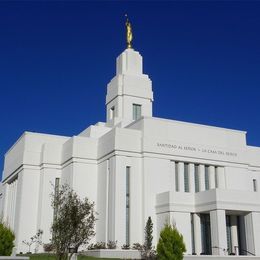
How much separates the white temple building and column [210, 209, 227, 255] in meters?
0.08

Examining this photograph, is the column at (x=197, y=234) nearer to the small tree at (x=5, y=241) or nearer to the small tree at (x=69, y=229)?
the small tree at (x=69, y=229)

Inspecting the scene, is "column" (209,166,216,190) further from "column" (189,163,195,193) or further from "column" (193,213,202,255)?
"column" (193,213,202,255)

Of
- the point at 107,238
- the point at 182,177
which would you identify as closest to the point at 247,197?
the point at 182,177

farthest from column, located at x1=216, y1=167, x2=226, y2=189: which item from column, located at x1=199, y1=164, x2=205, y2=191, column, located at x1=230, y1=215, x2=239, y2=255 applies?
column, located at x1=230, y1=215, x2=239, y2=255

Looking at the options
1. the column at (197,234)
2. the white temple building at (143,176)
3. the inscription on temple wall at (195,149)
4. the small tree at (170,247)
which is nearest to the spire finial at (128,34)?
the white temple building at (143,176)

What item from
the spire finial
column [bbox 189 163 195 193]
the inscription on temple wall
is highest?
the spire finial

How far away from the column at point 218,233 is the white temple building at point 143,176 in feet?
0.26

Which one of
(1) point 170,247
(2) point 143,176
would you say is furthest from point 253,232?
(1) point 170,247

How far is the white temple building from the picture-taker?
37.2m

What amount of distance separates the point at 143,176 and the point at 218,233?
27.4ft

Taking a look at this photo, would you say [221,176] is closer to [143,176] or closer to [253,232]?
[253,232]

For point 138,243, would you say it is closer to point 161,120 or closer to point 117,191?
point 117,191

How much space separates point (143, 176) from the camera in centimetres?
3934

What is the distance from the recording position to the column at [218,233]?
1368 inches
